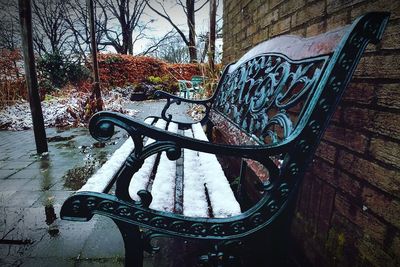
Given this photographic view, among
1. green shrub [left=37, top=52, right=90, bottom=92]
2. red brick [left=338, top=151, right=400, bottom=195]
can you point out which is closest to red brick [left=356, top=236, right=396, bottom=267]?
red brick [left=338, top=151, right=400, bottom=195]

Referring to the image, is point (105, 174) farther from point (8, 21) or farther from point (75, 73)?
point (8, 21)

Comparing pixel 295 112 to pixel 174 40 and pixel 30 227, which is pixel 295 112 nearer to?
pixel 30 227

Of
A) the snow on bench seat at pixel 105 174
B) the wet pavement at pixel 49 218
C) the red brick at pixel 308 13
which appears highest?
the red brick at pixel 308 13

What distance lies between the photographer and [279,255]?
45.1 inches

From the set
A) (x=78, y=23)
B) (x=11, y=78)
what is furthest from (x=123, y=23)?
(x=11, y=78)

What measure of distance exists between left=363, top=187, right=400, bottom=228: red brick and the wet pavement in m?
1.08

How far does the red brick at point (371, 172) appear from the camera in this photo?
3.04 ft

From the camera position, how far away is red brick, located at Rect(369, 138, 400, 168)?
36.2 inches

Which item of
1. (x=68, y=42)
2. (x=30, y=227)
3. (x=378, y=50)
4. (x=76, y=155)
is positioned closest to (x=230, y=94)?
(x=378, y=50)

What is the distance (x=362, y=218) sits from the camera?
3.51ft

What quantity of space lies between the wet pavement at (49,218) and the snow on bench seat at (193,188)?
511mm

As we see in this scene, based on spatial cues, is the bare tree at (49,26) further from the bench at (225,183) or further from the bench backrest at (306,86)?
the bench at (225,183)

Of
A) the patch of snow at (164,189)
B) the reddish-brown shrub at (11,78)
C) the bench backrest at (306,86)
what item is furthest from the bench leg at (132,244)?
the reddish-brown shrub at (11,78)

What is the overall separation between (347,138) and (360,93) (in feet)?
0.67
